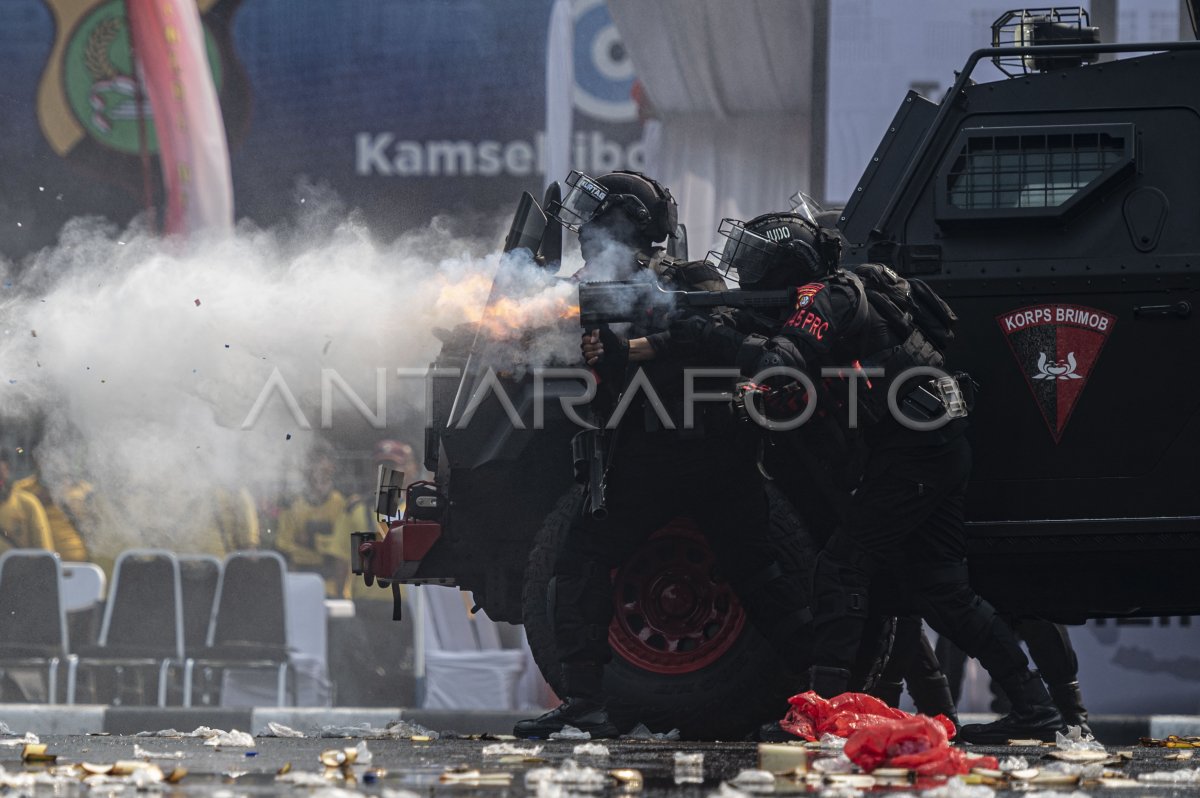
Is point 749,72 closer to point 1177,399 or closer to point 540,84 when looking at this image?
point 540,84

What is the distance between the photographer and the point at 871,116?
11.6 m

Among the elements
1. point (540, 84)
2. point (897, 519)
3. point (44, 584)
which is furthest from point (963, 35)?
Answer: point (44, 584)

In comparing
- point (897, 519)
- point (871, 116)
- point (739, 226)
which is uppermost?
point (871, 116)

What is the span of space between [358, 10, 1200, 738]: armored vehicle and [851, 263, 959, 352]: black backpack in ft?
0.74

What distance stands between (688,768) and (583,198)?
8.54ft

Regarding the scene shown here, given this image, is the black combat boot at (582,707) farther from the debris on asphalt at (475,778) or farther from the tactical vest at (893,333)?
the debris on asphalt at (475,778)

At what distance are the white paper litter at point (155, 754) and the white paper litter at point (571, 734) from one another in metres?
1.38

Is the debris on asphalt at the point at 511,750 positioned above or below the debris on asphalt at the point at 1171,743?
above

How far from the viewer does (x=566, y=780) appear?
5.25 m

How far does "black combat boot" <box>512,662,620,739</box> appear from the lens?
7.08m

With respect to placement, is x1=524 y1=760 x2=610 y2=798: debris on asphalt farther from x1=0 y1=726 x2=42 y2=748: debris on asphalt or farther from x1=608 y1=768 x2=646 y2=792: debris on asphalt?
x1=0 y1=726 x2=42 y2=748: debris on asphalt

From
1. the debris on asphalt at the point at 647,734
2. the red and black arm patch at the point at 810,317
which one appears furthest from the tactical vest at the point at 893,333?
the debris on asphalt at the point at 647,734

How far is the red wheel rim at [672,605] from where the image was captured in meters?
7.28

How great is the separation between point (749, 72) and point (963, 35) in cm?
137
